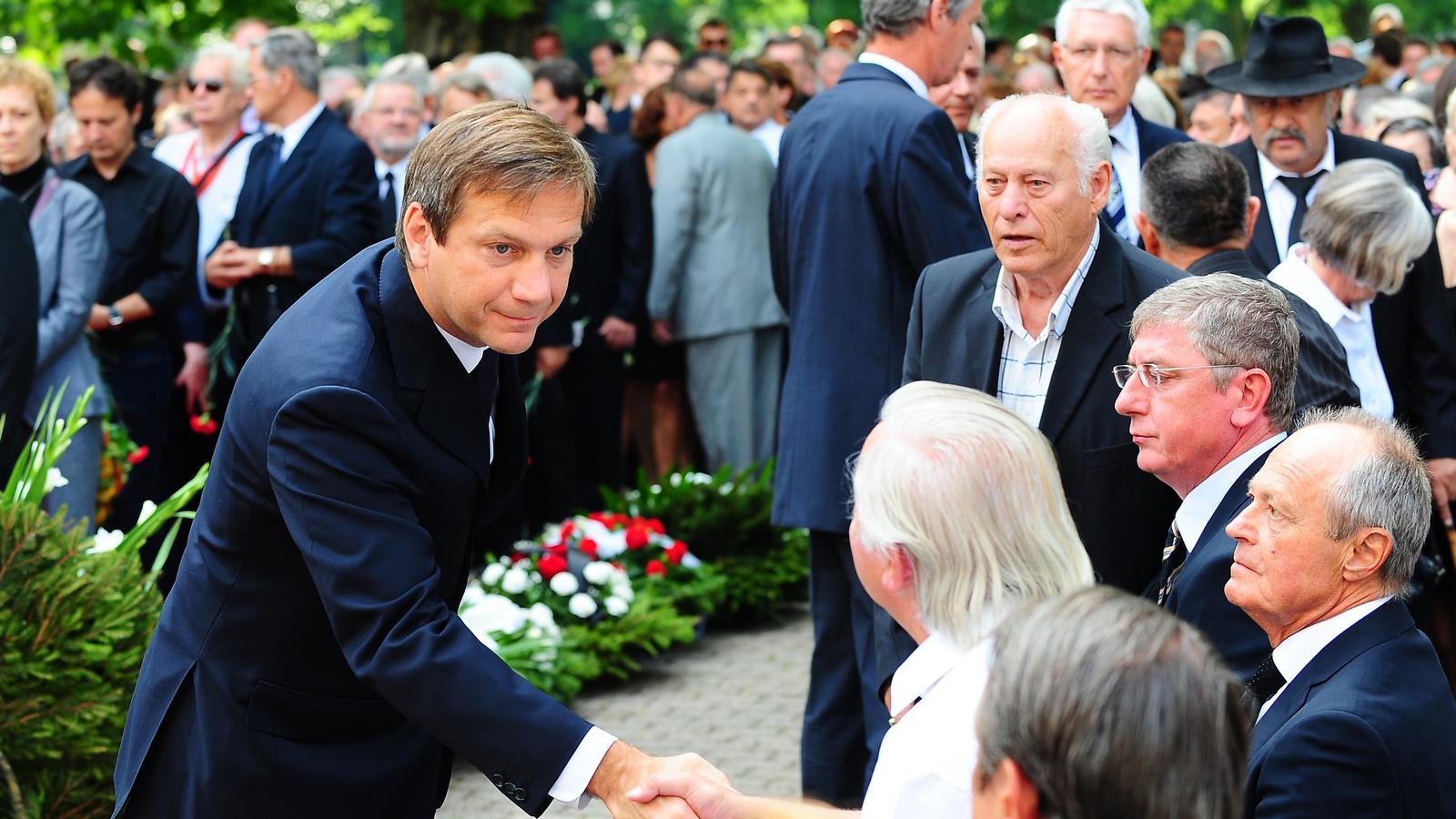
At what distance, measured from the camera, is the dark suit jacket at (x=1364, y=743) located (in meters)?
2.77

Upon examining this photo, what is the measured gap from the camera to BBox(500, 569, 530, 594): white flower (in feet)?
23.2

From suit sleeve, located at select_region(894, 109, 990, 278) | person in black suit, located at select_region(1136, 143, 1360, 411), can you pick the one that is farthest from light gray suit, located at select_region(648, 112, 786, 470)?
person in black suit, located at select_region(1136, 143, 1360, 411)

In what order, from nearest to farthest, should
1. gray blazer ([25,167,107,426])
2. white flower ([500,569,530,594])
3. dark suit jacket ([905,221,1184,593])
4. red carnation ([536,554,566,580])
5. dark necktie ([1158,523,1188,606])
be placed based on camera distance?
dark necktie ([1158,523,1188,606]) → dark suit jacket ([905,221,1184,593]) → gray blazer ([25,167,107,426]) → white flower ([500,569,530,594]) → red carnation ([536,554,566,580])

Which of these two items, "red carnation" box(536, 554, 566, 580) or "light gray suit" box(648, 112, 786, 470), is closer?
"red carnation" box(536, 554, 566, 580)

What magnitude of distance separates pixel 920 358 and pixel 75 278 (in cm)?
394

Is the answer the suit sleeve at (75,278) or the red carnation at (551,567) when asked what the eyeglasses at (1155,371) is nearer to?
the red carnation at (551,567)

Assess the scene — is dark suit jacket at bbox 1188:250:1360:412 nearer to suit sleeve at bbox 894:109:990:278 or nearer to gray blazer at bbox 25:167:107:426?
suit sleeve at bbox 894:109:990:278

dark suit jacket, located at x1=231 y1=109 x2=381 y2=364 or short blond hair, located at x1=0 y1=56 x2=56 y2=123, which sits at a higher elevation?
short blond hair, located at x1=0 y1=56 x2=56 y2=123

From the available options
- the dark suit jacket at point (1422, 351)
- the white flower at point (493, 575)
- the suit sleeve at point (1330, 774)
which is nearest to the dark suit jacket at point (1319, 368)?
the suit sleeve at point (1330, 774)

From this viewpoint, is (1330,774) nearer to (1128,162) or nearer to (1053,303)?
(1053,303)

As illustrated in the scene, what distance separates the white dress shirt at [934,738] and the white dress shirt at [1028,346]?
1710 millimetres

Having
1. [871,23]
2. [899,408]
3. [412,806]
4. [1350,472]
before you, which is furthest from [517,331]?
[871,23]

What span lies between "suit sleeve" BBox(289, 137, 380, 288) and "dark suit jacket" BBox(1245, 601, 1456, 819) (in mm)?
5746

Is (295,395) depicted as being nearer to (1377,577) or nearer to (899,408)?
(899,408)
